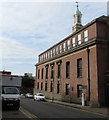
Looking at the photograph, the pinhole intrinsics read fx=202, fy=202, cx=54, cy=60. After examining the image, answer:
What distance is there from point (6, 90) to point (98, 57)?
12.6 m

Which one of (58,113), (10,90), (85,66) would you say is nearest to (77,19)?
(85,66)

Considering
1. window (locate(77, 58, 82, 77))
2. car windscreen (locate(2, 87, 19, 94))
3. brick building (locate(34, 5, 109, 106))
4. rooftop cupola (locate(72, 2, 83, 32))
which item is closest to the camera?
car windscreen (locate(2, 87, 19, 94))

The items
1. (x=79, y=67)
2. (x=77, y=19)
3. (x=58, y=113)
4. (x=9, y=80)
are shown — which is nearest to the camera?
(x=58, y=113)

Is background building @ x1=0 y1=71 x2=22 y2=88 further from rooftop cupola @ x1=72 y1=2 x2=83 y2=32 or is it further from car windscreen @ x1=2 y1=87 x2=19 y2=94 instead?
rooftop cupola @ x1=72 y1=2 x2=83 y2=32

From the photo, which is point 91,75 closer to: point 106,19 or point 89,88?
point 89,88

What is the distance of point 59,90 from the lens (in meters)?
38.9

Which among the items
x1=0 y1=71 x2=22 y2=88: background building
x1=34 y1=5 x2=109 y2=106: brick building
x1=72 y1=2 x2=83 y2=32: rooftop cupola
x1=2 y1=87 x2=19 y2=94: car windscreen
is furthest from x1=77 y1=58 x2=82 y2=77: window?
x1=72 y1=2 x2=83 y2=32: rooftop cupola

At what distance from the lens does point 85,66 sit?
2808 centimetres

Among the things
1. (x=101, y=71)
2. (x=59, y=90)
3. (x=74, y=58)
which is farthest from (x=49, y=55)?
(x=101, y=71)

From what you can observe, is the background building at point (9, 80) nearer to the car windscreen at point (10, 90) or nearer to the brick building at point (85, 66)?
the car windscreen at point (10, 90)

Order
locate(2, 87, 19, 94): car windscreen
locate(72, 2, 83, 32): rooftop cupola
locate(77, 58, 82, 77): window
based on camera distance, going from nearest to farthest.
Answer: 1. locate(2, 87, 19, 94): car windscreen
2. locate(77, 58, 82, 77): window
3. locate(72, 2, 83, 32): rooftop cupola

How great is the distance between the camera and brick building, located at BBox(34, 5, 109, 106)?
82.1 feet

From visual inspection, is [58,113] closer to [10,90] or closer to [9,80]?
[10,90]

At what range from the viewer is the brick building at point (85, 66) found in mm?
25031
